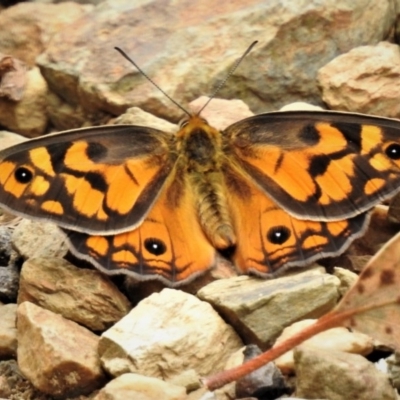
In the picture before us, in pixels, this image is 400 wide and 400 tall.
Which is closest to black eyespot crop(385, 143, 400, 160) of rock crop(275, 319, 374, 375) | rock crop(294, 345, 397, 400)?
rock crop(275, 319, 374, 375)

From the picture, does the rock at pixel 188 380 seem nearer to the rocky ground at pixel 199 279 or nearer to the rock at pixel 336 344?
the rocky ground at pixel 199 279

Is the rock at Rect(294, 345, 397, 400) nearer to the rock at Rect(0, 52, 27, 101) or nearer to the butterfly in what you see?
the butterfly

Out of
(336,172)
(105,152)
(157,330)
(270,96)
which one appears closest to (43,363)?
(157,330)

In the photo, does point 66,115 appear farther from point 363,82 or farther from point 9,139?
point 363,82

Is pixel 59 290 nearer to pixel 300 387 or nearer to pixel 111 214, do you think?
pixel 111 214

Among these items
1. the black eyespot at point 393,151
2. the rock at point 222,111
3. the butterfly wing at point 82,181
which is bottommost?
the rock at point 222,111

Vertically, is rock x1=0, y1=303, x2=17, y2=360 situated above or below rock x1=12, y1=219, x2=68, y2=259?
below

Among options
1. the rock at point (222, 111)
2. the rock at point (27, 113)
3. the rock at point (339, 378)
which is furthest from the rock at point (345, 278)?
the rock at point (27, 113)
